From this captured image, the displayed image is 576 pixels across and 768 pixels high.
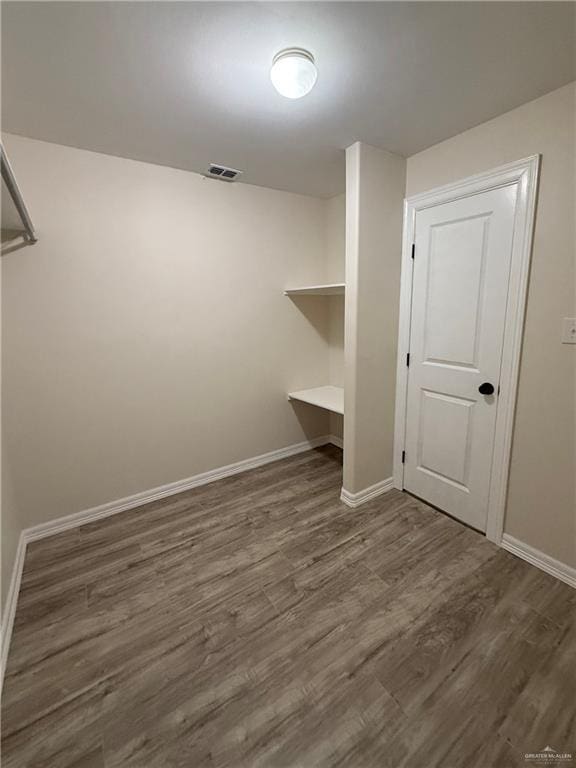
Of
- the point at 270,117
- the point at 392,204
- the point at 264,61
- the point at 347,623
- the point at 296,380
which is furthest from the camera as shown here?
the point at 296,380

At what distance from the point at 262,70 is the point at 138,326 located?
1.64m

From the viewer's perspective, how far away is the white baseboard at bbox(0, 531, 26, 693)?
4.63 ft

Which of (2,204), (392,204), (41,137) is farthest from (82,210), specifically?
(392,204)

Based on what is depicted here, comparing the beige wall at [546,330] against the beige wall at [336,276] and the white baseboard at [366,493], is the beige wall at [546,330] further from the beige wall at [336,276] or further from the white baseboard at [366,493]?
the beige wall at [336,276]

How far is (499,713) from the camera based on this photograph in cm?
121

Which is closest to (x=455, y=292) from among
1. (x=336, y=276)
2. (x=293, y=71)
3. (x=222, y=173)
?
(x=336, y=276)

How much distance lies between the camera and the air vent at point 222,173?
7.75 ft

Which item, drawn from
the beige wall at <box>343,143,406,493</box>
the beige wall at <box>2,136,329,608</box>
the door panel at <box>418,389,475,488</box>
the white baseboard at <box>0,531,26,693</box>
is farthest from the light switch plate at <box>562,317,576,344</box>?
the white baseboard at <box>0,531,26,693</box>

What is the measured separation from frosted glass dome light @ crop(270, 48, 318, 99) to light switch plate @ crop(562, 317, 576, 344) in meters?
1.61

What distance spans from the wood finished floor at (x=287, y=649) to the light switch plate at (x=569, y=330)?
1.27 metres

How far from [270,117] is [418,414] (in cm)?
206

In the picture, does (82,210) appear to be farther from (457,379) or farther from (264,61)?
(457,379)

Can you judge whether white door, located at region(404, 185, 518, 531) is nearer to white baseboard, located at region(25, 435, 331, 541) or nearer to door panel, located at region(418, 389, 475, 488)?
door panel, located at region(418, 389, 475, 488)

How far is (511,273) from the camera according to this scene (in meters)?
1.83
